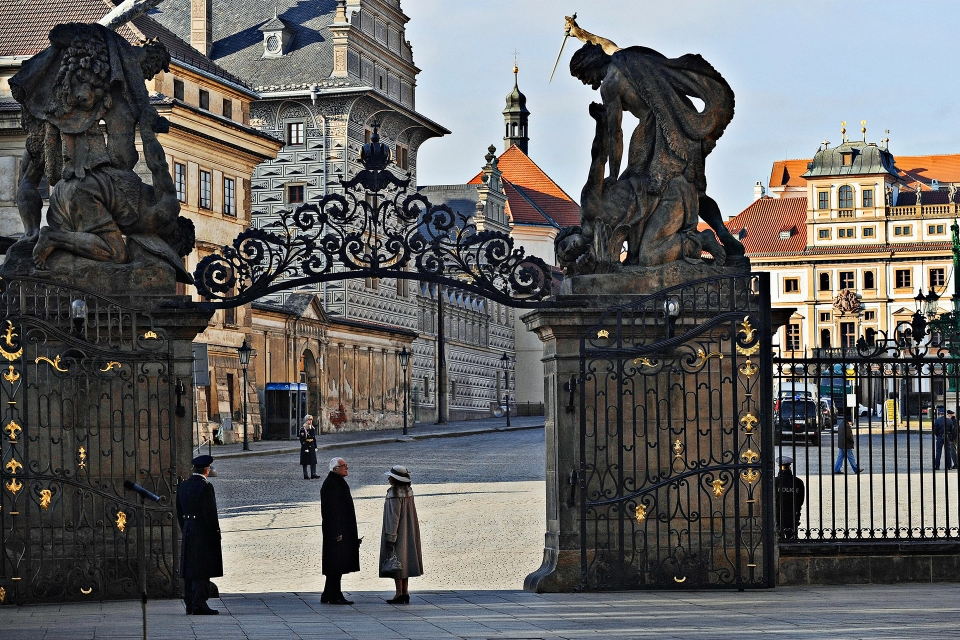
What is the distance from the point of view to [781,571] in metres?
14.0

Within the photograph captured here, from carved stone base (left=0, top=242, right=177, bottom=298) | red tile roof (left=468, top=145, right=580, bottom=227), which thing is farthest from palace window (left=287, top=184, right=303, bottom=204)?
carved stone base (left=0, top=242, right=177, bottom=298)

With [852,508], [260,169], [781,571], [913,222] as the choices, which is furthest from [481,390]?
[781,571]

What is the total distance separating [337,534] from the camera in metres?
13.5

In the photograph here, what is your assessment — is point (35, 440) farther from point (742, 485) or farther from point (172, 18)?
point (172, 18)

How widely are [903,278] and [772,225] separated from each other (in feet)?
30.3

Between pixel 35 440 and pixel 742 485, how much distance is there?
245 inches

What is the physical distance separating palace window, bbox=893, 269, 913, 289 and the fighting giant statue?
80.2 meters

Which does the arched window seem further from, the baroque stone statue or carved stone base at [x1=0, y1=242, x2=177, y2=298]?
carved stone base at [x1=0, y1=242, x2=177, y2=298]

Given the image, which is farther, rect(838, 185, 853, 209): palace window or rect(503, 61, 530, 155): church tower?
rect(503, 61, 530, 155): church tower

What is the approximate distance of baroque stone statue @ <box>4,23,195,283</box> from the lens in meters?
13.8

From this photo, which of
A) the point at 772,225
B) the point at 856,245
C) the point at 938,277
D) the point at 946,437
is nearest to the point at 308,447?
the point at 946,437

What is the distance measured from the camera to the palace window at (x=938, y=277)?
295 ft

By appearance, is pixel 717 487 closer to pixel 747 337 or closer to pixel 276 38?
pixel 747 337

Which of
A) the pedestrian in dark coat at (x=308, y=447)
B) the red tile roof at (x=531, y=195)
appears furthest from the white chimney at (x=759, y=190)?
the pedestrian in dark coat at (x=308, y=447)
